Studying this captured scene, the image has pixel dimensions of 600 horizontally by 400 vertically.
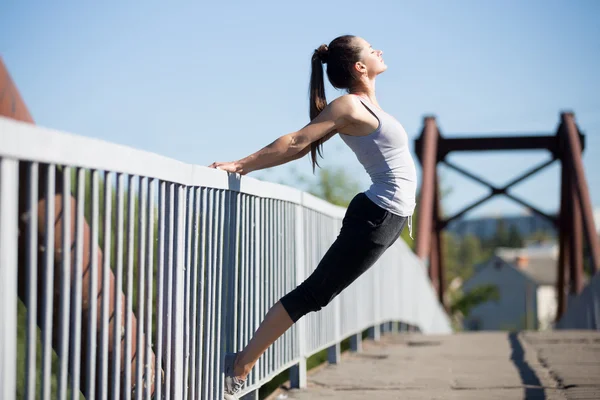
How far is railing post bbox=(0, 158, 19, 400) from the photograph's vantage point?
2023mm

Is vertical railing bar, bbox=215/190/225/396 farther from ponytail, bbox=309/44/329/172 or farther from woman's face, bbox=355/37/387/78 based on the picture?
woman's face, bbox=355/37/387/78

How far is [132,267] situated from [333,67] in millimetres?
1562

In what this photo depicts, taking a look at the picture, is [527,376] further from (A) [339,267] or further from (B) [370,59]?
→ (B) [370,59]

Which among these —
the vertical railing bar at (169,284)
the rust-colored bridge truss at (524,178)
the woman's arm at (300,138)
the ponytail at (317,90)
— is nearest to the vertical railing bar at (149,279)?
the vertical railing bar at (169,284)

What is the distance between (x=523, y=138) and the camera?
22500 mm

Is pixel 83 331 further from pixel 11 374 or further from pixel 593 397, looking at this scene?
pixel 593 397

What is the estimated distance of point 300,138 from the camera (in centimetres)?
362

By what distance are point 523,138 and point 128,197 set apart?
2076 cm

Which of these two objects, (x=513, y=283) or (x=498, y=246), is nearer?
(x=513, y=283)

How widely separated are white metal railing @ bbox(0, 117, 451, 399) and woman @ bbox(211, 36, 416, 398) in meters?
0.13

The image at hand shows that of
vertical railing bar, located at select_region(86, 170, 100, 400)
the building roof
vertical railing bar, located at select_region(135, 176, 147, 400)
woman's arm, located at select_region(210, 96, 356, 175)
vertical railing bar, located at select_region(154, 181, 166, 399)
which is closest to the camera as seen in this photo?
vertical railing bar, located at select_region(86, 170, 100, 400)

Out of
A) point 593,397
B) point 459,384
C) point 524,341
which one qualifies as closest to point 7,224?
point 593,397

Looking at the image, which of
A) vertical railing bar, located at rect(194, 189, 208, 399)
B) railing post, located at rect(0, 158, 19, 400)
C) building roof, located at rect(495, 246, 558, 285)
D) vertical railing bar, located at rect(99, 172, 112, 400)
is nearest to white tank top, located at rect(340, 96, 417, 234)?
vertical railing bar, located at rect(194, 189, 208, 399)

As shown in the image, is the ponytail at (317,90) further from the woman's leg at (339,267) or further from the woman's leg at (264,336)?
the woman's leg at (264,336)
